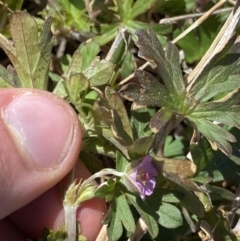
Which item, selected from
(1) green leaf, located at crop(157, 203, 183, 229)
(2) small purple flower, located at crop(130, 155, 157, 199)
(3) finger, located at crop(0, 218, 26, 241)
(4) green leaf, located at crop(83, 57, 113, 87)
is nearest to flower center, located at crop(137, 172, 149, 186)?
(2) small purple flower, located at crop(130, 155, 157, 199)

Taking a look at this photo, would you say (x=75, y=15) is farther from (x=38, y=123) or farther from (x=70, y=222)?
(x=70, y=222)

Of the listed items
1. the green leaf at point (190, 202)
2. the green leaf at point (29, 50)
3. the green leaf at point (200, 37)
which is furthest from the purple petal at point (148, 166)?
the green leaf at point (200, 37)

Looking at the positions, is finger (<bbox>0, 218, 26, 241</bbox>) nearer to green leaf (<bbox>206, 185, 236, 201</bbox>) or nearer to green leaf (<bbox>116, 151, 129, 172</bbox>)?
green leaf (<bbox>116, 151, 129, 172</bbox>)

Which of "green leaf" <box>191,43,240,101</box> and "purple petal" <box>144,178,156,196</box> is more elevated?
"green leaf" <box>191,43,240,101</box>

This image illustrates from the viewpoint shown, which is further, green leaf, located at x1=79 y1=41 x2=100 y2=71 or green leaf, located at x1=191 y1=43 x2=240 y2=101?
green leaf, located at x1=79 y1=41 x2=100 y2=71

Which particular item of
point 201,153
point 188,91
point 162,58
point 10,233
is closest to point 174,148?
point 201,153

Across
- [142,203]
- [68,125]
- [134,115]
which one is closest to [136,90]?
[134,115]

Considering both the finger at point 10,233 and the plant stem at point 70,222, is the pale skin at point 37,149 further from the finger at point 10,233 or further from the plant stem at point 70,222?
the finger at point 10,233
